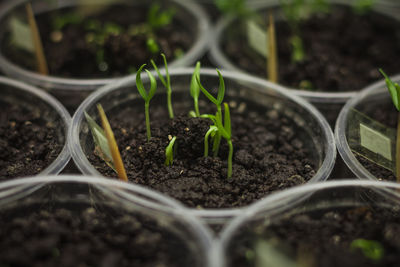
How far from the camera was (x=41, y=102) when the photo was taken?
160 centimetres

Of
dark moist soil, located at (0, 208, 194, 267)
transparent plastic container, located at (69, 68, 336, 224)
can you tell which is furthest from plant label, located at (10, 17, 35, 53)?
dark moist soil, located at (0, 208, 194, 267)

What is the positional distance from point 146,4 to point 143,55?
0.53 metres

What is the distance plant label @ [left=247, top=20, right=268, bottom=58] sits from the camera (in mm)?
1814

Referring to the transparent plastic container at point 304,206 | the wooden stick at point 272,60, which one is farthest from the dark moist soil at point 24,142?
the wooden stick at point 272,60

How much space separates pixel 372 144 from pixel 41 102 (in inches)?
46.4

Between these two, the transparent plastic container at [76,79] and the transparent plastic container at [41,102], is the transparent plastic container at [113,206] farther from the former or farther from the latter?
the transparent plastic container at [76,79]

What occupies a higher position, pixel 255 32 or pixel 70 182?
pixel 255 32

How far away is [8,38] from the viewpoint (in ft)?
6.52

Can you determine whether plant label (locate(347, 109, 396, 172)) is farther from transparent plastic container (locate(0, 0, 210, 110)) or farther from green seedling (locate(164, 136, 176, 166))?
transparent plastic container (locate(0, 0, 210, 110))

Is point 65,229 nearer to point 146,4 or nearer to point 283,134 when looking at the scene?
point 283,134

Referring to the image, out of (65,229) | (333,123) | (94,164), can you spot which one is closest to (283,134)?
(333,123)

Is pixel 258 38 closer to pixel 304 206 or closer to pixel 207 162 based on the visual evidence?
pixel 207 162

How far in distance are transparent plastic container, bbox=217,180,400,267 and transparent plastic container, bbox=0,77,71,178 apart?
642mm

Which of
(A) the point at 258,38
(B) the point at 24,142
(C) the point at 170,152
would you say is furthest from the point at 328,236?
(B) the point at 24,142
